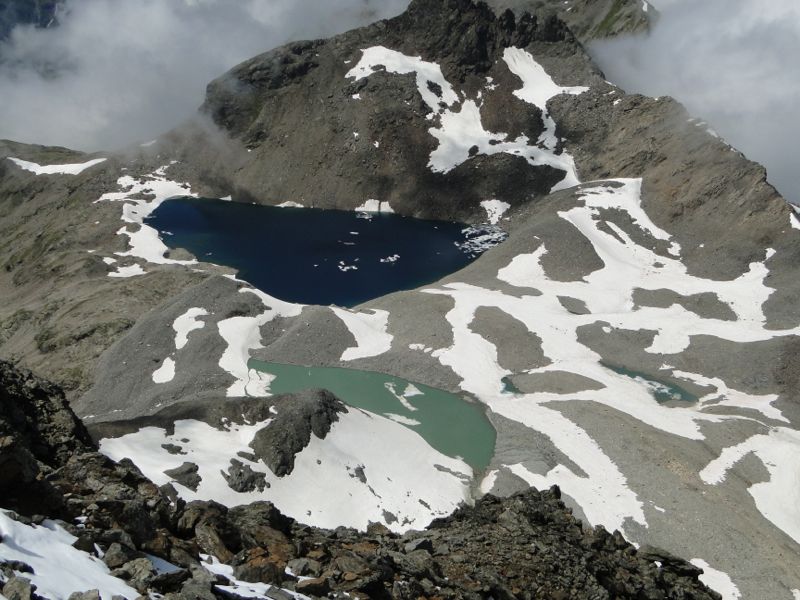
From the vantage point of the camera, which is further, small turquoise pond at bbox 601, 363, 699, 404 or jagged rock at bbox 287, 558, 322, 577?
small turquoise pond at bbox 601, 363, 699, 404

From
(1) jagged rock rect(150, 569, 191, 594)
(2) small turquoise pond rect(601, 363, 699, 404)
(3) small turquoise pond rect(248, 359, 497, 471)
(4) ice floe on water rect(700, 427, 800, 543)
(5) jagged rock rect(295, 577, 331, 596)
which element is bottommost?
(2) small turquoise pond rect(601, 363, 699, 404)

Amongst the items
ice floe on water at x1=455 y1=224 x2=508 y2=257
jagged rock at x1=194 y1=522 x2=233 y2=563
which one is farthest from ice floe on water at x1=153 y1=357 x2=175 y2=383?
ice floe on water at x1=455 y1=224 x2=508 y2=257

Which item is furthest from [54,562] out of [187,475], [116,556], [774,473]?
[774,473]

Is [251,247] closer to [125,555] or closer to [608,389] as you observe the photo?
[608,389]

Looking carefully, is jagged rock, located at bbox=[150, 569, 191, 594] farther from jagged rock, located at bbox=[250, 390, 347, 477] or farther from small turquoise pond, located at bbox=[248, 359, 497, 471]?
small turquoise pond, located at bbox=[248, 359, 497, 471]

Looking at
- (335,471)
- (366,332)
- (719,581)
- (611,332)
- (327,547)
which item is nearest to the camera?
(327,547)

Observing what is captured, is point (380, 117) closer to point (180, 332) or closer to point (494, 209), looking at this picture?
point (494, 209)

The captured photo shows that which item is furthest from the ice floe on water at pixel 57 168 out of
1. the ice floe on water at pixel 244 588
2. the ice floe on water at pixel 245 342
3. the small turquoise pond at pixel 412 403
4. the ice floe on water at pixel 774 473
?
the ice floe on water at pixel 244 588
